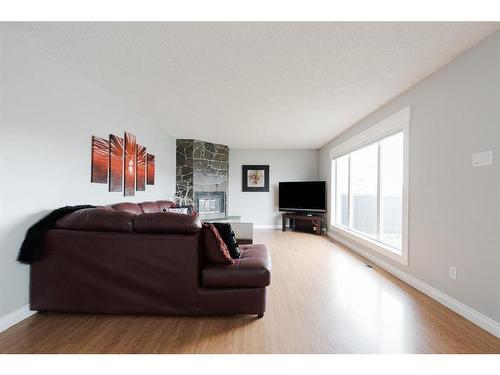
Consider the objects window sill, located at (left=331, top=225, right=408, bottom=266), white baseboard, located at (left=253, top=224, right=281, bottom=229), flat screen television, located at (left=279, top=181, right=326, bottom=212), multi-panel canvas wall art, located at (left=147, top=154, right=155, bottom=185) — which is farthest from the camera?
white baseboard, located at (left=253, top=224, right=281, bottom=229)

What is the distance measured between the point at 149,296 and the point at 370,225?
393 cm

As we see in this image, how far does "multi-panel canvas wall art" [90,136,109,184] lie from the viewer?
3.14m

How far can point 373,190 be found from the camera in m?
4.62

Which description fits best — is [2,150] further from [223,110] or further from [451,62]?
[451,62]

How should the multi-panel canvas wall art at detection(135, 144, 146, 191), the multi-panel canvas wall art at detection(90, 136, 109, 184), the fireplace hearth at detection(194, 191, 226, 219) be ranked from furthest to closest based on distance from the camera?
the fireplace hearth at detection(194, 191, 226, 219) → the multi-panel canvas wall art at detection(135, 144, 146, 191) → the multi-panel canvas wall art at detection(90, 136, 109, 184)

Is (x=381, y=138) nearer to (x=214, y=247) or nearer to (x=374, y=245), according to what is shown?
(x=374, y=245)

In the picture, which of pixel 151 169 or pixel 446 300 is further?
pixel 151 169

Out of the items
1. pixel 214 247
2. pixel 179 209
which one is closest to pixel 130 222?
pixel 214 247

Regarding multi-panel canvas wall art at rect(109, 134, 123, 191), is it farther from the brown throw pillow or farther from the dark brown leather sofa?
the brown throw pillow

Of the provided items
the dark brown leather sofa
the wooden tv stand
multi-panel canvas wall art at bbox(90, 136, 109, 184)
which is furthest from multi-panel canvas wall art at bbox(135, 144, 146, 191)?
the wooden tv stand

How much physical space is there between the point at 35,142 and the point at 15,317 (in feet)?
4.83

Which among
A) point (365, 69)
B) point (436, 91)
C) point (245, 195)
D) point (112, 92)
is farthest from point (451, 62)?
point (245, 195)

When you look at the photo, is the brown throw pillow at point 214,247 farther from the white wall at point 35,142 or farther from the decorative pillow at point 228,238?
the white wall at point 35,142

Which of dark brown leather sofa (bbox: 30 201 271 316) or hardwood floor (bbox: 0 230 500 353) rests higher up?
dark brown leather sofa (bbox: 30 201 271 316)
